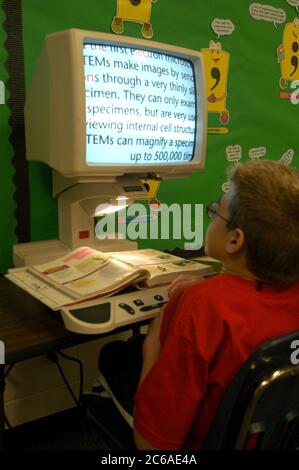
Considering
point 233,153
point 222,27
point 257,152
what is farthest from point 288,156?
point 222,27

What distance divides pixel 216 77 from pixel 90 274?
3.60ft

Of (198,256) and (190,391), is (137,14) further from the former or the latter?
(190,391)

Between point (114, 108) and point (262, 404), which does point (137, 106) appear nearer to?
point (114, 108)

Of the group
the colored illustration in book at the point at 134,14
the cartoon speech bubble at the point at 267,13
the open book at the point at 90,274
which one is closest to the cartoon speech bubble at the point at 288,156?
the cartoon speech bubble at the point at 267,13

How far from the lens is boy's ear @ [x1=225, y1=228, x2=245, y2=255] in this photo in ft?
2.66

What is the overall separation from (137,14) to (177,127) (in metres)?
0.56

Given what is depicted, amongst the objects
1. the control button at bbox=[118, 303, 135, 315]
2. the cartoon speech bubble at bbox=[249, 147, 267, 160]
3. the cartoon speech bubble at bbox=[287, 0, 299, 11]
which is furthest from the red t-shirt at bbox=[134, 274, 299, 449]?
the cartoon speech bubble at bbox=[287, 0, 299, 11]

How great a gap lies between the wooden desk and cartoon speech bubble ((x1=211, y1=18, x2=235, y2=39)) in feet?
4.27

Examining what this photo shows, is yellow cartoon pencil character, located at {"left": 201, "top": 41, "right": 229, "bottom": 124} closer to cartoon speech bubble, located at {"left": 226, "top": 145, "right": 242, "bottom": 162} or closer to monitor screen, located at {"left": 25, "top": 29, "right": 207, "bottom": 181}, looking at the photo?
cartoon speech bubble, located at {"left": 226, "top": 145, "right": 242, "bottom": 162}

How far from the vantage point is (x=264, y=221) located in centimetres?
77

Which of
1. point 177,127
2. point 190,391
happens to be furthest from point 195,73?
point 190,391

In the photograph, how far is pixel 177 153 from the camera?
1250 millimetres

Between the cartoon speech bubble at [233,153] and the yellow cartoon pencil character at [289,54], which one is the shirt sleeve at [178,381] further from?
the yellow cartoon pencil character at [289,54]

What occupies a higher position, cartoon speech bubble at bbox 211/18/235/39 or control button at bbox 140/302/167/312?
cartoon speech bubble at bbox 211/18/235/39
